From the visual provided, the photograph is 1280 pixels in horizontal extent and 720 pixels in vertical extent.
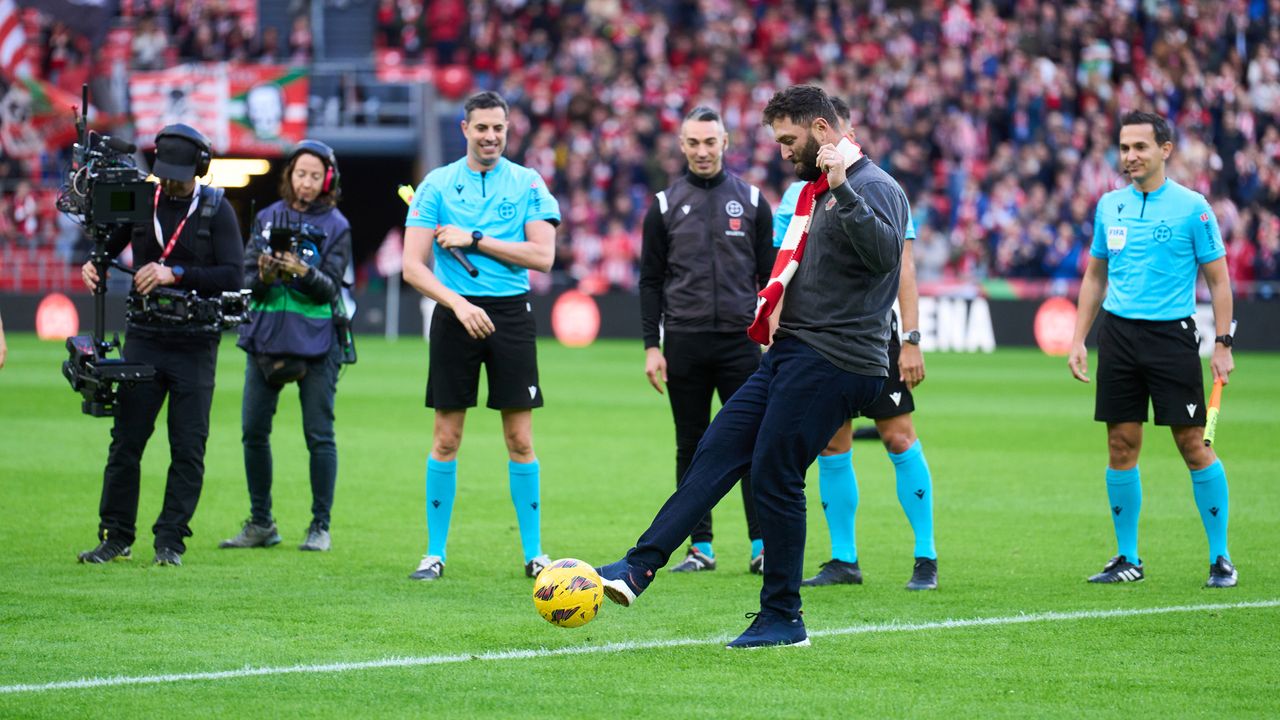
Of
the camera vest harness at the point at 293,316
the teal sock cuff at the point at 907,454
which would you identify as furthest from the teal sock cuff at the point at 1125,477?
the camera vest harness at the point at 293,316

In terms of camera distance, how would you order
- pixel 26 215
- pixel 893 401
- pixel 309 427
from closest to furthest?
1. pixel 893 401
2. pixel 309 427
3. pixel 26 215

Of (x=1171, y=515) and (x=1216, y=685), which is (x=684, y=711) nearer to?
(x=1216, y=685)

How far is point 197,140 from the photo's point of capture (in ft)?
29.9

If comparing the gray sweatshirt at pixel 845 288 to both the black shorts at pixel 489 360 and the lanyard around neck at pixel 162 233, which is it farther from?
the lanyard around neck at pixel 162 233

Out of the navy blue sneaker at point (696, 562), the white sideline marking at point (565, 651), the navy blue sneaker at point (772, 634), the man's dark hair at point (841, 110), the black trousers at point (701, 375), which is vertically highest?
the man's dark hair at point (841, 110)

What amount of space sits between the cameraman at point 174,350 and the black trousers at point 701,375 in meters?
2.38

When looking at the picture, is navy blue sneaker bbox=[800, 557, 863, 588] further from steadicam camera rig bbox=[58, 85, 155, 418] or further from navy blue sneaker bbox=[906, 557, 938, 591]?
steadicam camera rig bbox=[58, 85, 155, 418]

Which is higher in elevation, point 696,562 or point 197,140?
point 197,140

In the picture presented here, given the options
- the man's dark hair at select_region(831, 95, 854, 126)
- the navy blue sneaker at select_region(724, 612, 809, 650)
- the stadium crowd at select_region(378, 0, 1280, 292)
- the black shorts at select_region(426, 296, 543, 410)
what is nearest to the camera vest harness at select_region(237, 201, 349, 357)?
the black shorts at select_region(426, 296, 543, 410)

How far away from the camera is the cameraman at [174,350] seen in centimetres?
913

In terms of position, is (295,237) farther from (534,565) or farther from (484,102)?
(534,565)

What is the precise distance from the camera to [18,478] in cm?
1304

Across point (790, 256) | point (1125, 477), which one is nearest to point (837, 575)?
point (1125, 477)

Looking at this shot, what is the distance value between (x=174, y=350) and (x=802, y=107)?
4101 mm
